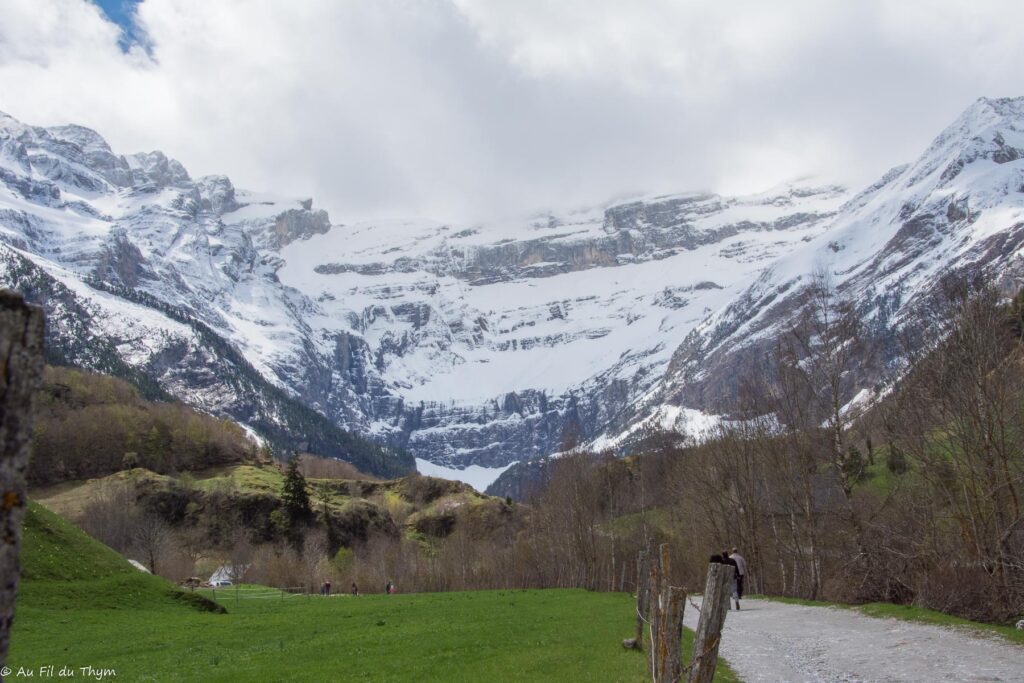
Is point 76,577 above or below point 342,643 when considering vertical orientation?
above

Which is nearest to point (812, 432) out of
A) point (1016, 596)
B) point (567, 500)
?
point (1016, 596)

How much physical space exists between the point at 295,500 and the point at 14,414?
112 metres

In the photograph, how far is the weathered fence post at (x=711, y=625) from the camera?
746cm

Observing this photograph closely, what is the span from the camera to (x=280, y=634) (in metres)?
27.9

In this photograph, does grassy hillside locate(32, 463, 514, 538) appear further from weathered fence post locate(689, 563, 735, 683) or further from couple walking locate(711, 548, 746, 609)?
weathered fence post locate(689, 563, 735, 683)

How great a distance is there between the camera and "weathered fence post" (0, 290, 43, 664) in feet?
10.4

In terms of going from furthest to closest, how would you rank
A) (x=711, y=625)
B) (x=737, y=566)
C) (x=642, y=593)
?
1. (x=737, y=566)
2. (x=642, y=593)
3. (x=711, y=625)

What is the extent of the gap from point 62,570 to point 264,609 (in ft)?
33.4

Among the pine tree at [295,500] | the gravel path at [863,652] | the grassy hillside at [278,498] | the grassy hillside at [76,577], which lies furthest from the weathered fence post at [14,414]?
the pine tree at [295,500]

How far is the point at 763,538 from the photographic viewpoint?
5697 centimetres

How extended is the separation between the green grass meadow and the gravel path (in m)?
1.92

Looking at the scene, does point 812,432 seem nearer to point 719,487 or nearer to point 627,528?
point 719,487

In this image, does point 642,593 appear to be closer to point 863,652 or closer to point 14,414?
point 863,652

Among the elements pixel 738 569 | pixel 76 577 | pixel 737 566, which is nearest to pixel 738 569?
pixel 738 569
